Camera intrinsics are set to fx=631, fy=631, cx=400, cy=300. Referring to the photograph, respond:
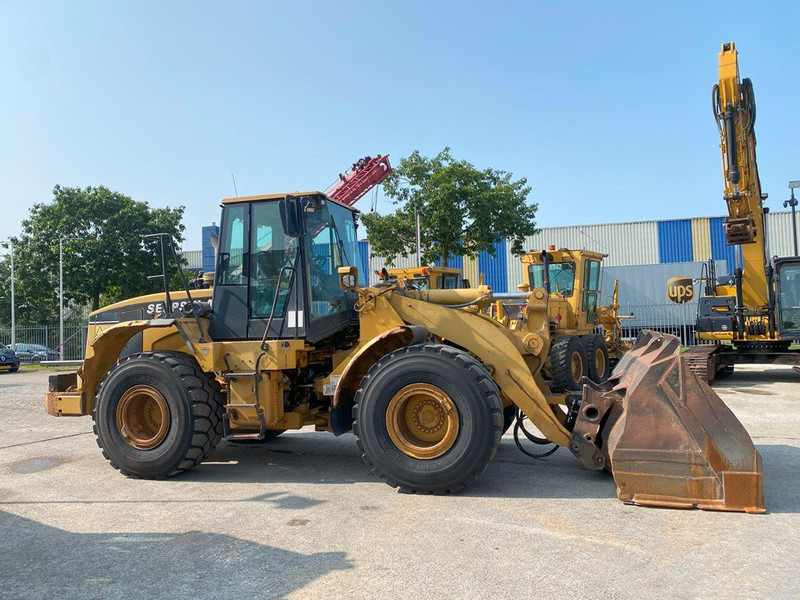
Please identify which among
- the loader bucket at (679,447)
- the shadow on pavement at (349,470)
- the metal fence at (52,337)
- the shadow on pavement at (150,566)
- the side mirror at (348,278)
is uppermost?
the side mirror at (348,278)

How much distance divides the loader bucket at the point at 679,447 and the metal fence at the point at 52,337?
29405 mm

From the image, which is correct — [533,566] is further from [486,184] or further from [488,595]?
[486,184]

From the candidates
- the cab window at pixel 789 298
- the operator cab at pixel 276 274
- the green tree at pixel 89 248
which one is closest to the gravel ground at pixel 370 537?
the operator cab at pixel 276 274

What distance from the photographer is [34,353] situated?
3038cm

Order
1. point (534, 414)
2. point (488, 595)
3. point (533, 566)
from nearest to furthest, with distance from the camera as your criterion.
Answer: point (488, 595)
point (533, 566)
point (534, 414)

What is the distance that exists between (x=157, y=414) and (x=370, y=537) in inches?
128

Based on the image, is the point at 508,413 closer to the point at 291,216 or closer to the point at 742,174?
the point at 291,216

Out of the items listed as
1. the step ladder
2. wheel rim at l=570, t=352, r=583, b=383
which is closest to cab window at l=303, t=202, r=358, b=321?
the step ladder

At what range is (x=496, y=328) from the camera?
600 centimetres

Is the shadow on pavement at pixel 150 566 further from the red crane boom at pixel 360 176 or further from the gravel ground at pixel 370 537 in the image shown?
the red crane boom at pixel 360 176

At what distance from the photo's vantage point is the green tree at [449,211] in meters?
23.2

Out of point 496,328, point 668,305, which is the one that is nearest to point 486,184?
point 668,305

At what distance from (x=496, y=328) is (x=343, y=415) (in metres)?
1.74

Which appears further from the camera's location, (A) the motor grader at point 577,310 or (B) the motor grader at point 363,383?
(A) the motor grader at point 577,310
